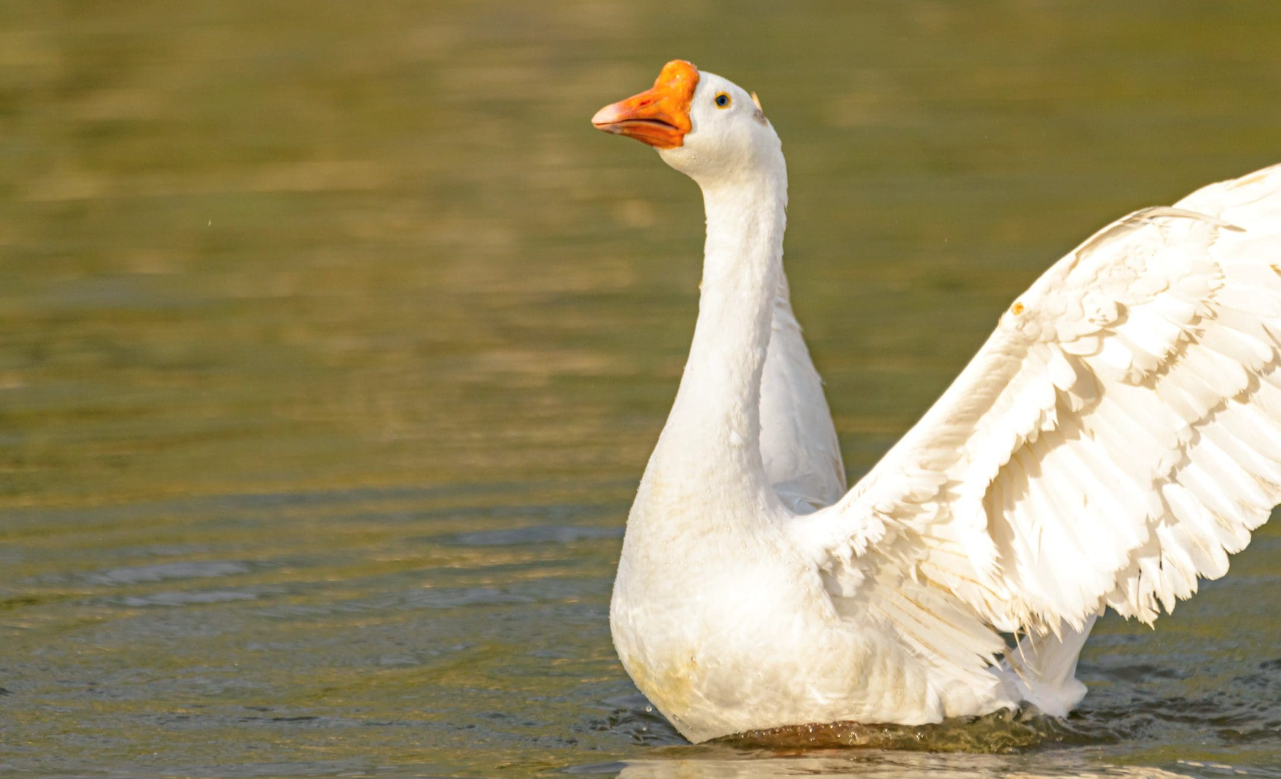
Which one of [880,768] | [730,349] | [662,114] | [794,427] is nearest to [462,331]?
[794,427]

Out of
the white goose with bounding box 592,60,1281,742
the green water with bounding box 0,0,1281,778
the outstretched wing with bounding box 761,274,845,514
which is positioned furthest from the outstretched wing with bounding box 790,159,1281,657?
the outstretched wing with bounding box 761,274,845,514

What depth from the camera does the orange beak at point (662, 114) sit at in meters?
6.79

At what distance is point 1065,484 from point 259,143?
48.0 ft

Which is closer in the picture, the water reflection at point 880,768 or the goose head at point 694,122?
the goose head at point 694,122

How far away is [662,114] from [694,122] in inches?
4.8

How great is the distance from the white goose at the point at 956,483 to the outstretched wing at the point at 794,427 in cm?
108

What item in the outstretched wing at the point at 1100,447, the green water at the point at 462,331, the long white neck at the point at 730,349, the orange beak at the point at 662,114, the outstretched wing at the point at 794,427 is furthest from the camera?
the outstretched wing at the point at 794,427

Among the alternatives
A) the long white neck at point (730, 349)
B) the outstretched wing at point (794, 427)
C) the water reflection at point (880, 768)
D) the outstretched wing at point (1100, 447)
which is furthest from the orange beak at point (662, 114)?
the water reflection at point (880, 768)

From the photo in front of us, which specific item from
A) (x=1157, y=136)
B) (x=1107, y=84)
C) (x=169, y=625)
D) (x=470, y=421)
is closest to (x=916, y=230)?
(x=1157, y=136)

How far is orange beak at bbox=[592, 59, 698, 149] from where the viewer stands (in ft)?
22.3

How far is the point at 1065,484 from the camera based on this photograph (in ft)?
22.2

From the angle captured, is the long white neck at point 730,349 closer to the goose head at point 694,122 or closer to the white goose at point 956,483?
the white goose at point 956,483

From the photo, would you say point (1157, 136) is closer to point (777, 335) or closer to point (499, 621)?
point (777, 335)

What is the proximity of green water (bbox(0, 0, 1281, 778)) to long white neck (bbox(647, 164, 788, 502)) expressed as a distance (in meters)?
1.15
